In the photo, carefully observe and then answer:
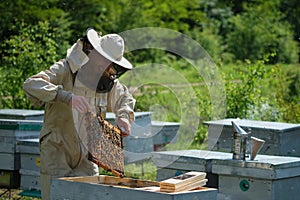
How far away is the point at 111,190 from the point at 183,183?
1.30ft

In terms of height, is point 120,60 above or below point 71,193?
above

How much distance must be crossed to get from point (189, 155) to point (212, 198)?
1.60m

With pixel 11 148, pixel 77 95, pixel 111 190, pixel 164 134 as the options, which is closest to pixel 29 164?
pixel 11 148

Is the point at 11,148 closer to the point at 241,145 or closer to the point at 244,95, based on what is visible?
the point at 241,145

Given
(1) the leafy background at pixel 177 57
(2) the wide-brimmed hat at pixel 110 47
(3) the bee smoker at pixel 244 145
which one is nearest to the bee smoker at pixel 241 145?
(3) the bee smoker at pixel 244 145

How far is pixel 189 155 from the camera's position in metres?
5.46

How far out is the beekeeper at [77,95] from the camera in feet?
14.5

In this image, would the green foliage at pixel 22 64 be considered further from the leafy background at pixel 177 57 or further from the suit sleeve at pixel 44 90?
the suit sleeve at pixel 44 90

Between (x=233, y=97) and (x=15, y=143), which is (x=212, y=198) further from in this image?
(x=233, y=97)

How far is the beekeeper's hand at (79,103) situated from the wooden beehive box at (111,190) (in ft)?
1.34

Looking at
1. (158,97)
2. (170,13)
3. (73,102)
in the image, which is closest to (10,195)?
(73,102)

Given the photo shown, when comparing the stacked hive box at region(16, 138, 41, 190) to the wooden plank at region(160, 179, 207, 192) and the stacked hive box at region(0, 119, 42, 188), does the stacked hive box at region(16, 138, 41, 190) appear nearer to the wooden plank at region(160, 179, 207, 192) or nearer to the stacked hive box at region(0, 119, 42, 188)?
the stacked hive box at region(0, 119, 42, 188)

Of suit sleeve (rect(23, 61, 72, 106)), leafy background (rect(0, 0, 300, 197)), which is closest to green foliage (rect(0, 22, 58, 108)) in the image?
leafy background (rect(0, 0, 300, 197))

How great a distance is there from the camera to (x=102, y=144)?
441 cm
